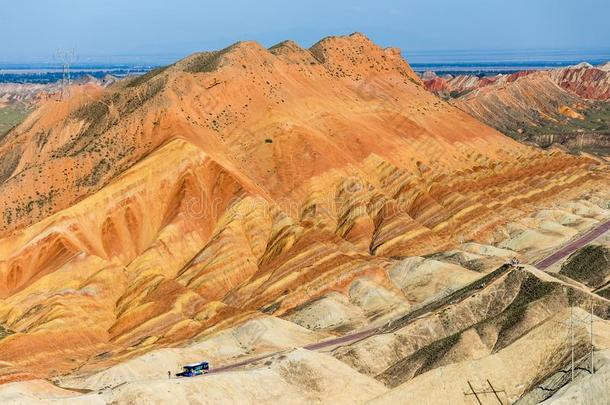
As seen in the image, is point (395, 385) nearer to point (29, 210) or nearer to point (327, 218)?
point (327, 218)

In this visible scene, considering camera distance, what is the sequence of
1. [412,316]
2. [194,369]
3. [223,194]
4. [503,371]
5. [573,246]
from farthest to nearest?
[223,194], [573,246], [412,316], [194,369], [503,371]

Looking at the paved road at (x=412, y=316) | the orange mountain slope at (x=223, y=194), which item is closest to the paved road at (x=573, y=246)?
the orange mountain slope at (x=223, y=194)

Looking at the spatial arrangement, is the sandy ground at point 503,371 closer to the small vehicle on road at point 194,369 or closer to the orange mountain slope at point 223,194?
the small vehicle on road at point 194,369

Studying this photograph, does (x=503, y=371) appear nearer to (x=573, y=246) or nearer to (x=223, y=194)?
(x=573, y=246)

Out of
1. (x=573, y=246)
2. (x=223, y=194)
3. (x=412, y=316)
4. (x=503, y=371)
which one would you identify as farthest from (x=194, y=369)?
(x=573, y=246)

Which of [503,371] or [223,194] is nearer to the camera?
[503,371]

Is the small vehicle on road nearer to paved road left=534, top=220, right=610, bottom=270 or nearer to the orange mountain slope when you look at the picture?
the orange mountain slope
